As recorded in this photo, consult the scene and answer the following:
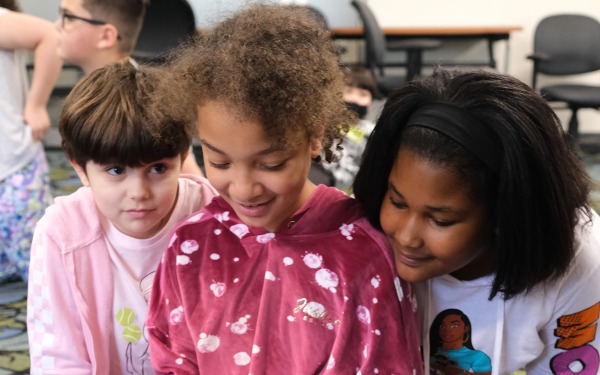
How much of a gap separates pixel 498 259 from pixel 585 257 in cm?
21

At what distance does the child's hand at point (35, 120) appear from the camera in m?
2.65

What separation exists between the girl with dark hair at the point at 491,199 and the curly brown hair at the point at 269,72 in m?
0.13

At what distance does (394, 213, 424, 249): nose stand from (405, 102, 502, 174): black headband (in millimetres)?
146

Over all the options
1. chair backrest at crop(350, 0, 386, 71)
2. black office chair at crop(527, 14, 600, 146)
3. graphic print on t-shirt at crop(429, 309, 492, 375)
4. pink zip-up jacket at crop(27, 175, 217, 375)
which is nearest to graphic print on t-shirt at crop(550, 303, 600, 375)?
graphic print on t-shirt at crop(429, 309, 492, 375)

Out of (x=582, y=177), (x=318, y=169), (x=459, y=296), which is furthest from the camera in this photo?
(x=318, y=169)

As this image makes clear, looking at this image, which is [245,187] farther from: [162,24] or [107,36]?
[162,24]

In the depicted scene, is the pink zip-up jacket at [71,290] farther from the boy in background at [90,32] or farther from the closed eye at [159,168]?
the boy in background at [90,32]

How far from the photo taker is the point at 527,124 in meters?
1.05

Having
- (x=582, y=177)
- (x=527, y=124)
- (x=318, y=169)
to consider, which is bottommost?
(x=318, y=169)

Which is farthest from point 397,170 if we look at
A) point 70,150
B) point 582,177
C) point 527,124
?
point 70,150

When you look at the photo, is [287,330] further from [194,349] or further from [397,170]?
[397,170]

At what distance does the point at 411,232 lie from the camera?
109 centimetres

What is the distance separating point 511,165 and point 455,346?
0.46 meters

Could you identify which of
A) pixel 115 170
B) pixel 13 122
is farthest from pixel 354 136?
pixel 115 170
